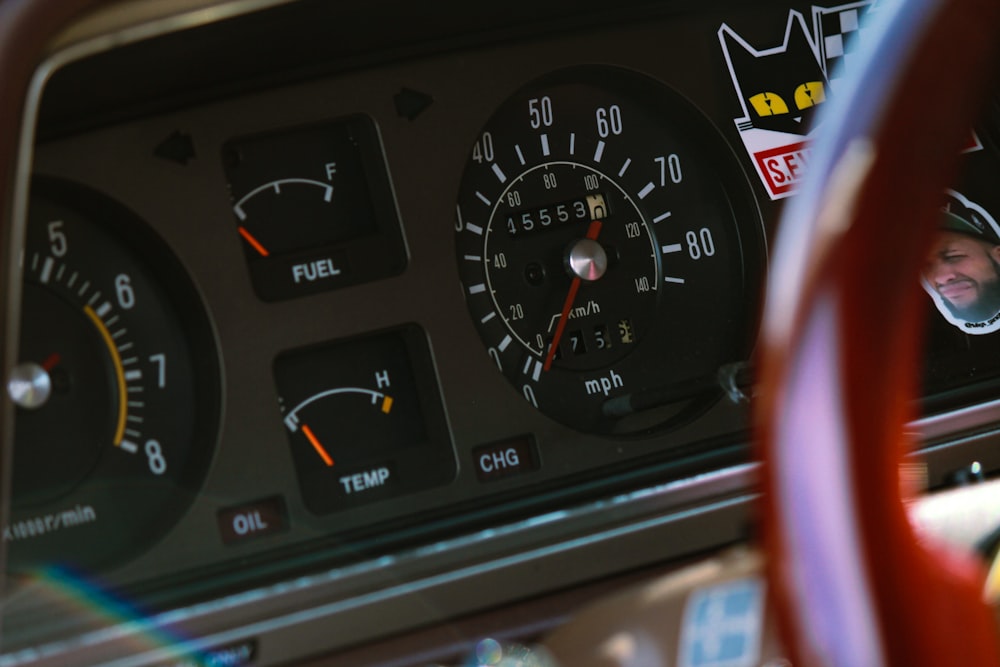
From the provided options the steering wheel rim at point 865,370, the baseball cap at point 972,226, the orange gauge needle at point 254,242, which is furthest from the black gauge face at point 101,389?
the steering wheel rim at point 865,370

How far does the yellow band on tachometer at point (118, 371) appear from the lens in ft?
6.38

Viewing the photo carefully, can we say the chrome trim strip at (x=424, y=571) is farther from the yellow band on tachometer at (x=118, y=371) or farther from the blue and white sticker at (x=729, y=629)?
the blue and white sticker at (x=729, y=629)

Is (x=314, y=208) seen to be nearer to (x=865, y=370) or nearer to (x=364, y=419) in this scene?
(x=364, y=419)

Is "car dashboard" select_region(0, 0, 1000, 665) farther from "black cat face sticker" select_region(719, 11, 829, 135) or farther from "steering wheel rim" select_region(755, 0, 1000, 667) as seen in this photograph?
"steering wheel rim" select_region(755, 0, 1000, 667)

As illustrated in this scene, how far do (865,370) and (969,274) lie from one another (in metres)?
1.79

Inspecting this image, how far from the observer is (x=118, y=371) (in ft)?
6.41

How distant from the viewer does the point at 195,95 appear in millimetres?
1947

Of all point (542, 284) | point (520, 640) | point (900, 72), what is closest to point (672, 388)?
point (542, 284)

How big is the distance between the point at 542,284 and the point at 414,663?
2.21 ft

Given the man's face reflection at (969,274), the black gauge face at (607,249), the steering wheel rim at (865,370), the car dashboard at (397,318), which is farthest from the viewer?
the man's face reflection at (969,274)

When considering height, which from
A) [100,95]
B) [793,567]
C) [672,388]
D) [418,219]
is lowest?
[672,388]

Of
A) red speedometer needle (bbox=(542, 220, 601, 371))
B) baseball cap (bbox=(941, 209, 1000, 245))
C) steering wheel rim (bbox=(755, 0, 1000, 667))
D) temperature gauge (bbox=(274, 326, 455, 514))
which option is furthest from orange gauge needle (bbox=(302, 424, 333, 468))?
steering wheel rim (bbox=(755, 0, 1000, 667))

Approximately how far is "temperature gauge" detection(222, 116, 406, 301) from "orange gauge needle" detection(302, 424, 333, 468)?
198mm

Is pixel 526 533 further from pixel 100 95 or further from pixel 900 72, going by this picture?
pixel 900 72
